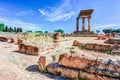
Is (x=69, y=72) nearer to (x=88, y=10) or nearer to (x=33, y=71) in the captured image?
(x=33, y=71)

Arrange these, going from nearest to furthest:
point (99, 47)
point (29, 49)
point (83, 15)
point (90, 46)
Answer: point (29, 49) → point (99, 47) → point (90, 46) → point (83, 15)

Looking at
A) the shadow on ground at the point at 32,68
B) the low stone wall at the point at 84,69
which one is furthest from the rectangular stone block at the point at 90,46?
the low stone wall at the point at 84,69

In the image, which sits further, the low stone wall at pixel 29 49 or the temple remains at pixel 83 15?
the temple remains at pixel 83 15

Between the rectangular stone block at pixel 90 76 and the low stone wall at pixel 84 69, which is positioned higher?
the low stone wall at pixel 84 69

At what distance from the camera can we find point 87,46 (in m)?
10.5

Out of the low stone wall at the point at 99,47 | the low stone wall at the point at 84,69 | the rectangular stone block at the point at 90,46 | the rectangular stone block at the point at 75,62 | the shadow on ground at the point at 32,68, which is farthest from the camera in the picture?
the rectangular stone block at the point at 90,46

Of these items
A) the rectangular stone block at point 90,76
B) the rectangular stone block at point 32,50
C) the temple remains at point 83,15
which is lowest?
the rectangular stone block at point 90,76

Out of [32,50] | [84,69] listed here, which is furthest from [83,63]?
[32,50]

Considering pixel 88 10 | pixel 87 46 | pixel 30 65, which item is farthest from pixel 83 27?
pixel 30 65

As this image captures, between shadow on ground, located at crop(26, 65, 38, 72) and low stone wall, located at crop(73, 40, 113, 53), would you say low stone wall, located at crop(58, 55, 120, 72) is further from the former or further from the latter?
low stone wall, located at crop(73, 40, 113, 53)

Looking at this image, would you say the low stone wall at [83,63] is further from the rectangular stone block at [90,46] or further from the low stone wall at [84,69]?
the rectangular stone block at [90,46]

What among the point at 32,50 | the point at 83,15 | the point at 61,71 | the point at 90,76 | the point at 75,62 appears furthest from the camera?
the point at 83,15

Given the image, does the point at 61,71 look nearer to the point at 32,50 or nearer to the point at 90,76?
the point at 90,76

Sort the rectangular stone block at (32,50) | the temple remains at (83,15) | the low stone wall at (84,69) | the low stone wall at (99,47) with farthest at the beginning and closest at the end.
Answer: the temple remains at (83,15)
the low stone wall at (99,47)
the rectangular stone block at (32,50)
the low stone wall at (84,69)
